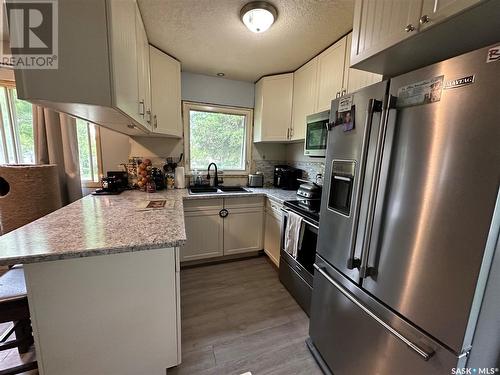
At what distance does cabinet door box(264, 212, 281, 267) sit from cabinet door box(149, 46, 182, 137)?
5.26ft

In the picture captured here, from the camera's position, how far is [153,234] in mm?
1139

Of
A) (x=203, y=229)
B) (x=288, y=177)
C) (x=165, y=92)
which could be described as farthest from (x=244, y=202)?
(x=165, y=92)

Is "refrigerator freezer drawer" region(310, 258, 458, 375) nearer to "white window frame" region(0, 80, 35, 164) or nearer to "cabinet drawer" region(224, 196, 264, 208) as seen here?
"cabinet drawer" region(224, 196, 264, 208)

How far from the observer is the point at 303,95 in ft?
7.86

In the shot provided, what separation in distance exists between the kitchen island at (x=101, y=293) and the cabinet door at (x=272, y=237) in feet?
4.81

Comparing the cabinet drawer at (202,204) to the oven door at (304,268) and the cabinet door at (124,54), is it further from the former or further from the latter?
the cabinet door at (124,54)

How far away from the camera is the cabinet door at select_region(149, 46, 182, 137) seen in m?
2.18

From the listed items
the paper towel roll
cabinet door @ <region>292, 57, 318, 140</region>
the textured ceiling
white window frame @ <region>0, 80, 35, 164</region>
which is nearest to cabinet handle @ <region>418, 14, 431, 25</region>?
the textured ceiling

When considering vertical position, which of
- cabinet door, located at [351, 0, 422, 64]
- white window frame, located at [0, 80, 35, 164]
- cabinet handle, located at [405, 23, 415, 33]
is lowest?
white window frame, located at [0, 80, 35, 164]

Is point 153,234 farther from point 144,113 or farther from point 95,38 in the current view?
point 144,113

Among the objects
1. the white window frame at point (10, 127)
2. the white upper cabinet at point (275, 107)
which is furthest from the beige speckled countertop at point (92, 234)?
the white upper cabinet at point (275, 107)

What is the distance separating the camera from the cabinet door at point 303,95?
220cm

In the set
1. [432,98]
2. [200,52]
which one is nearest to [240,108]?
[200,52]

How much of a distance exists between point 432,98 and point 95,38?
153 cm
